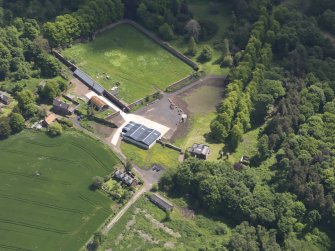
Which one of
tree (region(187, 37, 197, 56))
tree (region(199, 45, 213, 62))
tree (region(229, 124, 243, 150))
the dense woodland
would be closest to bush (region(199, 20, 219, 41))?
the dense woodland

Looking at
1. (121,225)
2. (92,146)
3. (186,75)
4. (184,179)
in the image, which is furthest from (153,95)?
(121,225)

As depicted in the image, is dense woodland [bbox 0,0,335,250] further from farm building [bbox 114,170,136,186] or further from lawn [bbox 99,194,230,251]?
farm building [bbox 114,170,136,186]

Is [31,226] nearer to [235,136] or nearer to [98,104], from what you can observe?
[98,104]

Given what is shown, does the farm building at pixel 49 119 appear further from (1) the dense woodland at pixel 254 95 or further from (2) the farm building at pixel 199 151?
(2) the farm building at pixel 199 151

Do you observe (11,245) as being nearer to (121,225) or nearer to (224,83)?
(121,225)

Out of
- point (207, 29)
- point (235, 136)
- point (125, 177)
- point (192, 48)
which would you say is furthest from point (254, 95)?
point (125, 177)

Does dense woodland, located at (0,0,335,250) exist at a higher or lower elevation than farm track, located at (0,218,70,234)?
higher
